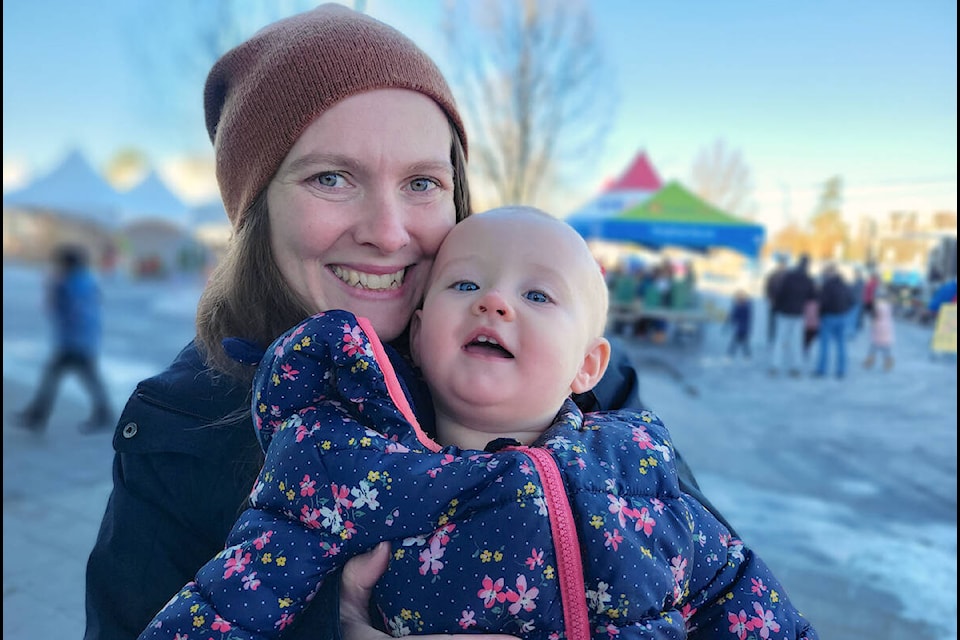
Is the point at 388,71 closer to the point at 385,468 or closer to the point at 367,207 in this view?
the point at 367,207

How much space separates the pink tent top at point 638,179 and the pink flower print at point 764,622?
13737 millimetres

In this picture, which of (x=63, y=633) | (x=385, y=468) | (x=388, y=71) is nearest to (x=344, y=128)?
(x=388, y=71)

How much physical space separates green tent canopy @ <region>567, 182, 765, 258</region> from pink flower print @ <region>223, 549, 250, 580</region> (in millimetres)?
11470

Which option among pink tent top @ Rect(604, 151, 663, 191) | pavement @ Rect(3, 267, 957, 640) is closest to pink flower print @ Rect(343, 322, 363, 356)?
pavement @ Rect(3, 267, 957, 640)

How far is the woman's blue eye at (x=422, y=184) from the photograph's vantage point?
1438 mm

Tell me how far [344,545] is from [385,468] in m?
0.14

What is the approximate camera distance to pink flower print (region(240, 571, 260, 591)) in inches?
40.8

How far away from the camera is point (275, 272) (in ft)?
4.78

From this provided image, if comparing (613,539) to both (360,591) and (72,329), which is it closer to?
(360,591)

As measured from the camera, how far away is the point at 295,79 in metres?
1.39

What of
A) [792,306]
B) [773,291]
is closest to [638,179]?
[773,291]

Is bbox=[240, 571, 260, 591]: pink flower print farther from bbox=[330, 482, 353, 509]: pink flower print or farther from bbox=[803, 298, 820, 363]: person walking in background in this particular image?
bbox=[803, 298, 820, 363]: person walking in background

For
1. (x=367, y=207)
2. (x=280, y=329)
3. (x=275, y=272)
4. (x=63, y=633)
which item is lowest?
(x=63, y=633)

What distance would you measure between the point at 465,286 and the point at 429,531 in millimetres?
462
